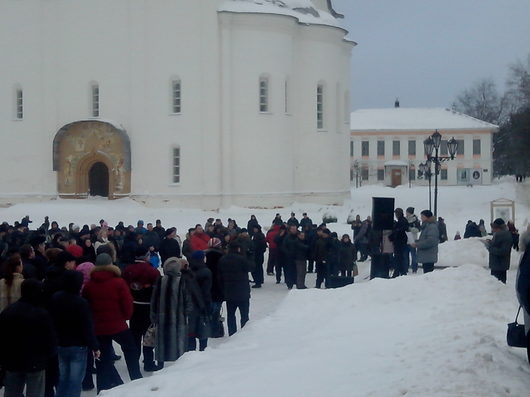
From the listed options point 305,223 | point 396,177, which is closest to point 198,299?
point 305,223

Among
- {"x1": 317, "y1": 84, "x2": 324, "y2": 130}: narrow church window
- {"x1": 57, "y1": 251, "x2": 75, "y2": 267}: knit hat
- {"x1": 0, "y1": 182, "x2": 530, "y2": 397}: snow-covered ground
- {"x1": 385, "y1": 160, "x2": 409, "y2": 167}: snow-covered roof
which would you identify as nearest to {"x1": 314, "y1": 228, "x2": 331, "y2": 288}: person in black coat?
{"x1": 0, "y1": 182, "x2": 530, "y2": 397}: snow-covered ground

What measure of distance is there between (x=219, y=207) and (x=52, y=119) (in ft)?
31.4

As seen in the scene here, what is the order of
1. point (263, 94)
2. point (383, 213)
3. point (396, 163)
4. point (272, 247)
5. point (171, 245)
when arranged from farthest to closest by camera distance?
point (396, 163) → point (263, 94) → point (272, 247) → point (171, 245) → point (383, 213)

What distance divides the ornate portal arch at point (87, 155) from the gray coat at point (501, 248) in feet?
86.8

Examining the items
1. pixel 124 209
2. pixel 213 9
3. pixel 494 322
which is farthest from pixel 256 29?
pixel 494 322

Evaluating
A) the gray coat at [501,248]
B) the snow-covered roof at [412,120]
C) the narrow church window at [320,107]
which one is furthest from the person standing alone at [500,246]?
the snow-covered roof at [412,120]

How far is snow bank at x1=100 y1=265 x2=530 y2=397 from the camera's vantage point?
24.4 feet

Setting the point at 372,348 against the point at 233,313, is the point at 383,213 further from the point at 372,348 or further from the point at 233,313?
the point at 372,348

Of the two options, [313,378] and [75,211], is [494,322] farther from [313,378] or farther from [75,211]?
[75,211]

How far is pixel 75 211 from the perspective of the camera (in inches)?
1460

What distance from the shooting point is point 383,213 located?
687 inches

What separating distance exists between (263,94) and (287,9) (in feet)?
15.8

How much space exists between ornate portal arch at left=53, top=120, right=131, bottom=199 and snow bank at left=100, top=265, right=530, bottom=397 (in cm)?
2690

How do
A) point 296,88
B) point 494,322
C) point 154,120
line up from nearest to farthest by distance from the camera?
point 494,322 < point 154,120 < point 296,88
